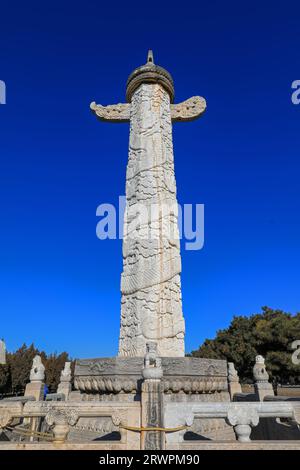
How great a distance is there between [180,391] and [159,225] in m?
3.68

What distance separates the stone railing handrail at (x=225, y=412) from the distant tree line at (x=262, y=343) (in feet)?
61.9

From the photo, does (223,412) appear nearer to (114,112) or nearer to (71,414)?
(71,414)

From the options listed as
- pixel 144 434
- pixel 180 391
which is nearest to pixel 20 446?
pixel 144 434

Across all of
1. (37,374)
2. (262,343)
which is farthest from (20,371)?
(262,343)

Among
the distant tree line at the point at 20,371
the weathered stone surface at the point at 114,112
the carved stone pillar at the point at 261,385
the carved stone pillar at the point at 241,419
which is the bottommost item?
the carved stone pillar at the point at 241,419

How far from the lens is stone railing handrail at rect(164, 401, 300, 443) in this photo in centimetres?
388

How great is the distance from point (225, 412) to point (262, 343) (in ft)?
67.0

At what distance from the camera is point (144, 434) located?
3668 millimetres

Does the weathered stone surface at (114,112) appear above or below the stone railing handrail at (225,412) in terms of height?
above

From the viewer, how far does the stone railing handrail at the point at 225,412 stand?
3.88 m

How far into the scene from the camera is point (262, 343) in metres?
22.5

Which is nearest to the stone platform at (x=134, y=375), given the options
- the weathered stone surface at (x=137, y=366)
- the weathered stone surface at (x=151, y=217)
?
the weathered stone surface at (x=137, y=366)

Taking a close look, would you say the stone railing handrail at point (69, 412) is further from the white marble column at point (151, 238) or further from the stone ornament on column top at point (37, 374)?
the stone ornament on column top at point (37, 374)
